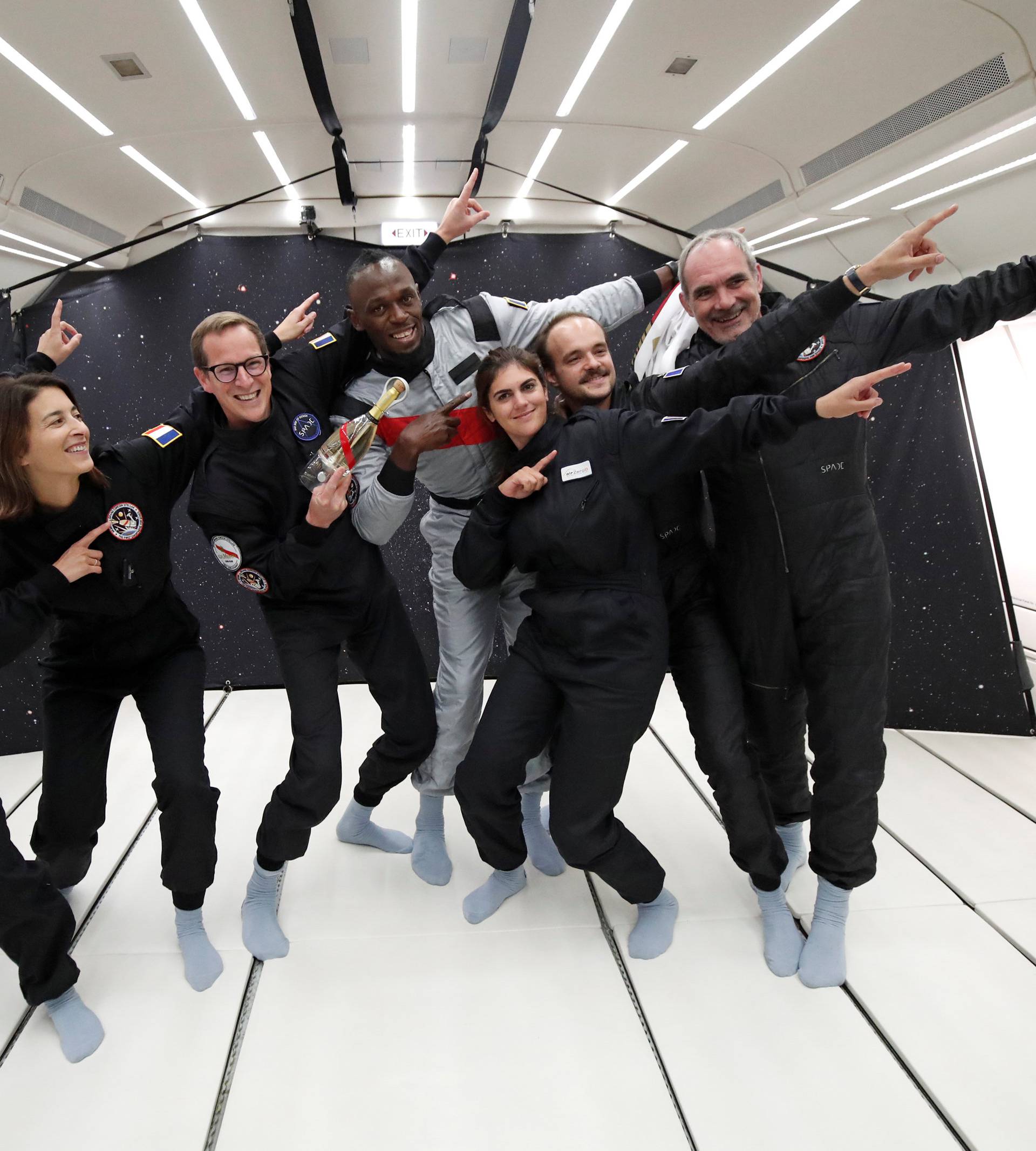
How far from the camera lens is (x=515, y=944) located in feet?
8.14

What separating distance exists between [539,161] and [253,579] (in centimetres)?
238

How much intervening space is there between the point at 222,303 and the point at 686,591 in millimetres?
3498

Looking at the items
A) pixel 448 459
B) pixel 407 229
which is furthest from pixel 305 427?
pixel 407 229

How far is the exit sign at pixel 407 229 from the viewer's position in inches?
165

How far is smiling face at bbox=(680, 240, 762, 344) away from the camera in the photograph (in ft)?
→ 7.18

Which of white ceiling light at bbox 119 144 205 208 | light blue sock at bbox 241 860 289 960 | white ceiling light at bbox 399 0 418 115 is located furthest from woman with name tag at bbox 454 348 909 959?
white ceiling light at bbox 119 144 205 208

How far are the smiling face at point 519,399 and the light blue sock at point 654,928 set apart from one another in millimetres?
1531

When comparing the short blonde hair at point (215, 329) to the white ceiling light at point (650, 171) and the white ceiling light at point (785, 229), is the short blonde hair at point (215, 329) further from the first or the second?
the white ceiling light at point (785, 229)

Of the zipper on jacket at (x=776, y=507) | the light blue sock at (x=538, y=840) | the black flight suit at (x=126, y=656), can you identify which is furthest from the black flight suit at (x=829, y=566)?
the black flight suit at (x=126, y=656)

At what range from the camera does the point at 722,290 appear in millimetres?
2215

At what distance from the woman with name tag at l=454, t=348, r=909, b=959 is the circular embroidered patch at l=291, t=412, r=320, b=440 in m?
0.54

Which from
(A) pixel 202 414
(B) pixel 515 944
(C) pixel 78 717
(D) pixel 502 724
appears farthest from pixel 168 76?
(B) pixel 515 944

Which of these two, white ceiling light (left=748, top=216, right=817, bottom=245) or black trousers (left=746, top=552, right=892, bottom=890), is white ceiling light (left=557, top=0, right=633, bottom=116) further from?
black trousers (left=746, top=552, right=892, bottom=890)

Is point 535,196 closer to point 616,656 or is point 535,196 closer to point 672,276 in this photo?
point 672,276
